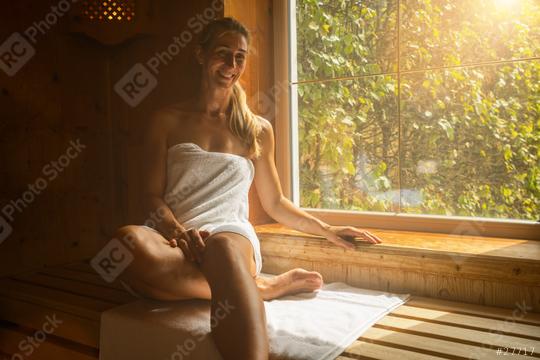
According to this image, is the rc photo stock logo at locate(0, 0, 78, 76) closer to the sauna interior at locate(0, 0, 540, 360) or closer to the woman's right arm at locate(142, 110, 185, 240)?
the sauna interior at locate(0, 0, 540, 360)

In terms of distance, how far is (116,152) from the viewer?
241 cm

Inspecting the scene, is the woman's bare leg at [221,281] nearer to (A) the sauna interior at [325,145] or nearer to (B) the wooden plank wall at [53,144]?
(A) the sauna interior at [325,145]

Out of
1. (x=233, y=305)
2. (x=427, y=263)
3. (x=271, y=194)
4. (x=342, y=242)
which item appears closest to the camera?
(x=233, y=305)

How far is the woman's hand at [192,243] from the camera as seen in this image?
4.70 ft

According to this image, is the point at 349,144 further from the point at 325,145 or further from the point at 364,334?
the point at 364,334

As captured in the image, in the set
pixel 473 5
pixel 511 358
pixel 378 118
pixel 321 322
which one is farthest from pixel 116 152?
pixel 511 358

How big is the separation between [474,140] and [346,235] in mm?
666

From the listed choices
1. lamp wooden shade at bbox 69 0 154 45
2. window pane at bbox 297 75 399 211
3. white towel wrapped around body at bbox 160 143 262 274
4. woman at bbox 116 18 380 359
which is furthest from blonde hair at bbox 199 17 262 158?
lamp wooden shade at bbox 69 0 154 45

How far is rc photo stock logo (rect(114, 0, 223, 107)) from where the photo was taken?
7.50 feet

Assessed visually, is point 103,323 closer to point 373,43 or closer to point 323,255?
point 323,255

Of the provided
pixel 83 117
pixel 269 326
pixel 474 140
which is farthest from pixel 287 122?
pixel 269 326

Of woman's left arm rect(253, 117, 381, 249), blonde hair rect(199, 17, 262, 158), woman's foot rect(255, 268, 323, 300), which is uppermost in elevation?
blonde hair rect(199, 17, 262, 158)

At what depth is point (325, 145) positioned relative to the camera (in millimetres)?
2311

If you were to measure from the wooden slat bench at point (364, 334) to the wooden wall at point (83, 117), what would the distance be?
239 millimetres
